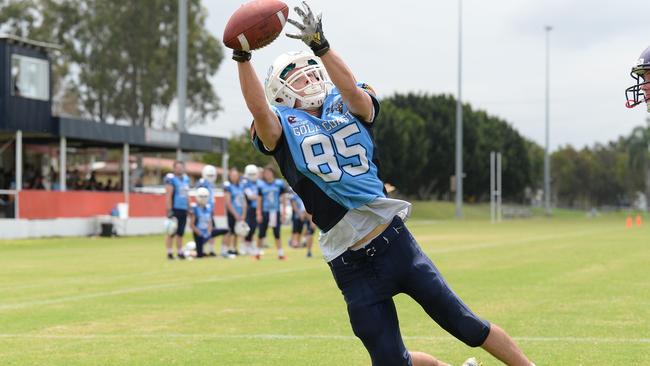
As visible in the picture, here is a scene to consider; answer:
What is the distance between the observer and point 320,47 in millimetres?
5195

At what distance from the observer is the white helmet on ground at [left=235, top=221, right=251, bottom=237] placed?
72.4ft

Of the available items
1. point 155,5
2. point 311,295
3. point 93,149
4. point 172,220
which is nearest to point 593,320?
point 311,295

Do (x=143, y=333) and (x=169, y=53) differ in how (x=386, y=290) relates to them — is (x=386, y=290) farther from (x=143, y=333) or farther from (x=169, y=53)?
(x=169, y=53)

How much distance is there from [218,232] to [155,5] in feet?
141

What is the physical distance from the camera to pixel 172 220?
69.5 ft

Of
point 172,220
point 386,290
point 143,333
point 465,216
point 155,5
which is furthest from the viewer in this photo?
point 465,216

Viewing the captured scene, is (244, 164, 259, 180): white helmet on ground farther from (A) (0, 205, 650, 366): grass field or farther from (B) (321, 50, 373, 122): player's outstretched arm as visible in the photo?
(B) (321, 50, 373, 122): player's outstretched arm

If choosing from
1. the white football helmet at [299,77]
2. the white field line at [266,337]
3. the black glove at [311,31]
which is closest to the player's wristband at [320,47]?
the black glove at [311,31]

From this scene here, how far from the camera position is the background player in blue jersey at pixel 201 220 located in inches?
866

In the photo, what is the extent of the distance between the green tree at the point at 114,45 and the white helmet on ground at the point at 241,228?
1648 inches

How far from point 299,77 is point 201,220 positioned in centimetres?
1676

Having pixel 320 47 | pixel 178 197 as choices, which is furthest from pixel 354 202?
pixel 178 197

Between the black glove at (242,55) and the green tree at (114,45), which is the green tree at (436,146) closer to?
the green tree at (114,45)

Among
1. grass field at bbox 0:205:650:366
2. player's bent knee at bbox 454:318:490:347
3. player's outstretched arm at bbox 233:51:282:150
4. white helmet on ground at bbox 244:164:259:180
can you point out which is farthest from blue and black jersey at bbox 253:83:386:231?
white helmet on ground at bbox 244:164:259:180
